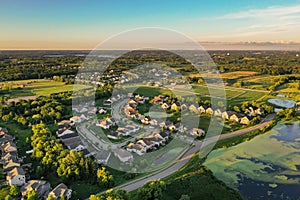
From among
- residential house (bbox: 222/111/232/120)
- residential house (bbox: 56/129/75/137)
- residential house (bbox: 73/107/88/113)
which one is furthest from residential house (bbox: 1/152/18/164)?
residential house (bbox: 222/111/232/120)

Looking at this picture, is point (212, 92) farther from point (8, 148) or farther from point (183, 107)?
point (8, 148)

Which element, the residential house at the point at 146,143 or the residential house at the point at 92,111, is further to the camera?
the residential house at the point at 92,111

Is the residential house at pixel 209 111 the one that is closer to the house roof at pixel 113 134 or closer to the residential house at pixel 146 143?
the residential house at pixel 146 143

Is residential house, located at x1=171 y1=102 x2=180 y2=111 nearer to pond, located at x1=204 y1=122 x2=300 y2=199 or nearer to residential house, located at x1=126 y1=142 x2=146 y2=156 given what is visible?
pond, located at x1=204 y1=122 x2=300 y2=199

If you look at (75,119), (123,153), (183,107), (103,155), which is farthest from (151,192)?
(183,107)

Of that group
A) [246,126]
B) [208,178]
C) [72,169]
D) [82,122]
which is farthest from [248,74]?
[72,169]

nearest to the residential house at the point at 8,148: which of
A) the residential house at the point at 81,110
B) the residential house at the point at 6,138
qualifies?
the residential house at the point at 6,138
